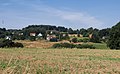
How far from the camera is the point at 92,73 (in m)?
15.9

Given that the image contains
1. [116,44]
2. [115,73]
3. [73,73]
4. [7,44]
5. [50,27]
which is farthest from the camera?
[50,27]

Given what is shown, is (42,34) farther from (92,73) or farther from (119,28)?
(92,73)

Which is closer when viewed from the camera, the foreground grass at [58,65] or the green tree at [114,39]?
the foreground grass at [58,65]

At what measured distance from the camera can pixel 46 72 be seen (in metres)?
15.4

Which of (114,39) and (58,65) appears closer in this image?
(58,65)

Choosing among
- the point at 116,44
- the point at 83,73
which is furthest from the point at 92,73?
the point at 116,44

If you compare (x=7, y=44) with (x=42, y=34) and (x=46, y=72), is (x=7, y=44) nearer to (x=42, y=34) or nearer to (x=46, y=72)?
(x=46, y=72)

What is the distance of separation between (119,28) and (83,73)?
63128 millimetres

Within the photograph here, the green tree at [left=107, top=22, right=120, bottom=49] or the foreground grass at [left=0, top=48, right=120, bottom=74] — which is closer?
the foreground grass at [left=0, top=48, right=120, bottom=74]

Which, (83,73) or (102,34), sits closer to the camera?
(83,73)

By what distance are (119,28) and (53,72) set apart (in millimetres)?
63605

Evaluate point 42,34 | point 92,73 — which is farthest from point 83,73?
point 42,34

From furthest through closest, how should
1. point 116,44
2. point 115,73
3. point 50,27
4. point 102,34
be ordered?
point 50,27, point 102,34, point 116,44, point 115,73

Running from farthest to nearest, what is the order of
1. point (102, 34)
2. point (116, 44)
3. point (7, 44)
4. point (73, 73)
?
1. point (102, 34)
2. point (116, 44)
3. point (7, 44)
4. point (73, 73)
